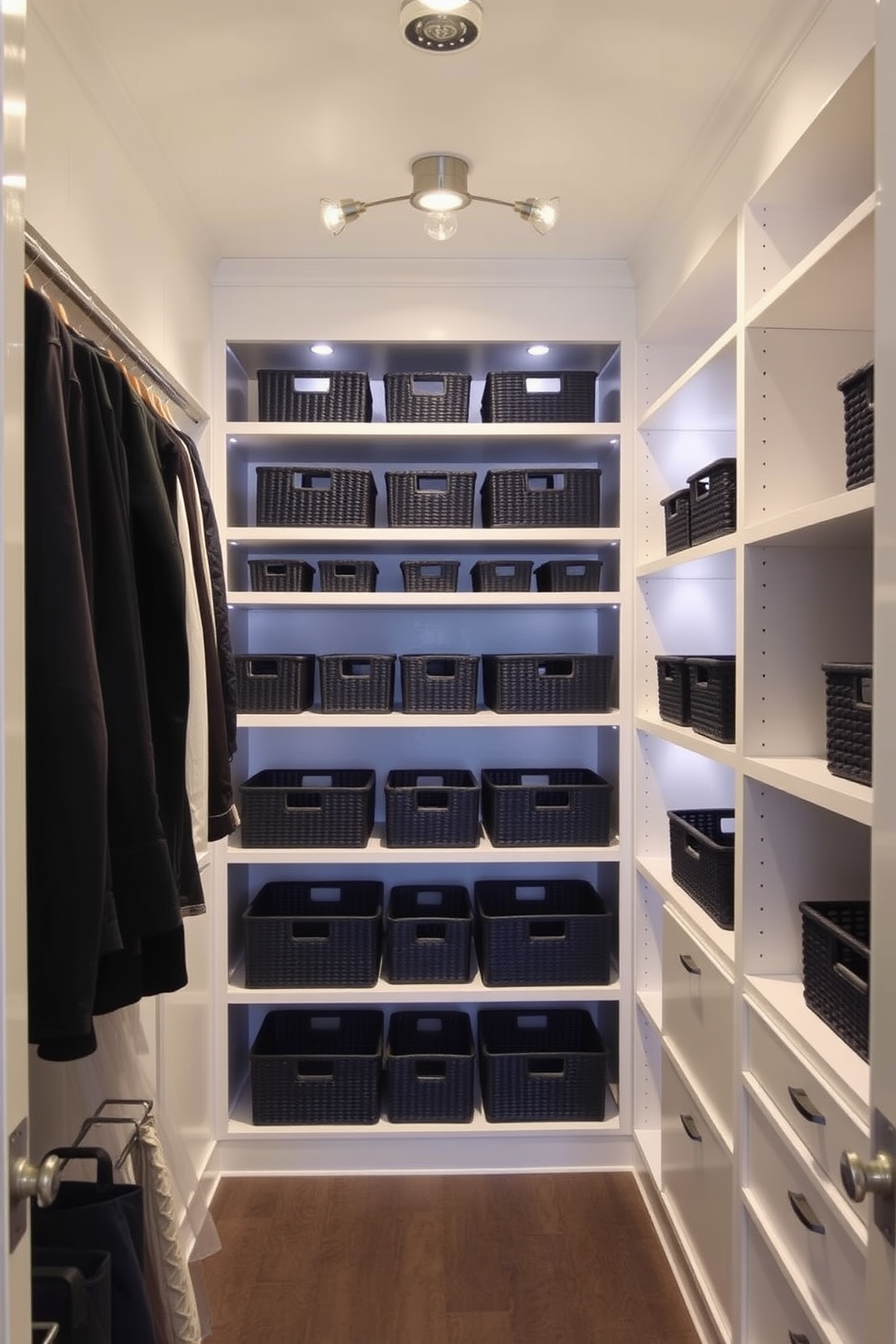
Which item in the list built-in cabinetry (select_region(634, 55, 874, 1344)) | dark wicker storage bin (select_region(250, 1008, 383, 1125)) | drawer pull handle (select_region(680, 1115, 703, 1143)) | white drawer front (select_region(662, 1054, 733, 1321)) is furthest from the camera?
dark wicker storage bin (select_region(250, 1008, 383, 1125))

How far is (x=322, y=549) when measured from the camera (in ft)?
8.95

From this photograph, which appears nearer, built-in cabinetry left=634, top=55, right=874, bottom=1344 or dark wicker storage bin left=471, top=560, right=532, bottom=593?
built-in cabinetry left=634, top=55, right=874, bottom=1344

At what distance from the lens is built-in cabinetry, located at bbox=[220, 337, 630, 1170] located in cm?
247

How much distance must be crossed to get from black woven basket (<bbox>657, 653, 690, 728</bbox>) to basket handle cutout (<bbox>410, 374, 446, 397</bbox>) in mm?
957

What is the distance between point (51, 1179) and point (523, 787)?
181 cm

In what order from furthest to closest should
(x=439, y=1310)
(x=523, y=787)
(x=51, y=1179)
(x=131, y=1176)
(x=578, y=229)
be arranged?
(x=523, y=787) < (x=578, y=229) < (x=439, y=1310) < (x=131, y=1176) < (x=51, y=1179)

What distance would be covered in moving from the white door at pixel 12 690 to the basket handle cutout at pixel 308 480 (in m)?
1.75

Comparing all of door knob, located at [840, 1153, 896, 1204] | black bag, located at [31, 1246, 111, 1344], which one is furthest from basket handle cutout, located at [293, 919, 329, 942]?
door knob, located at [840, 1153, 896, 1204]

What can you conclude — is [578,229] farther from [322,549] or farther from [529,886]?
[529,886]

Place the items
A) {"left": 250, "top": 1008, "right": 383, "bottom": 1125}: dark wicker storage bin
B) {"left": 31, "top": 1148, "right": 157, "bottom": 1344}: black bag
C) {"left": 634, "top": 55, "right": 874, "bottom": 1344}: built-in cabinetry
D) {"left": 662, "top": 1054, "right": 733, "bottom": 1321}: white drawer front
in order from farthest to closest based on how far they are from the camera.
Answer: {"left": 250, "top": 1008, "right": 383, "bottom": 1125}: dark wicker storage bin
{"left": 662, "top": 1054, "right": 733, "bottom": 1321}: white drawer front
{"left": 634, "top": 55, "right": 874, "bottom": 1344}: built-in cabinetry
{"left": 31, "top": 1148, "right": 157, "bottom": 1344}: black bag

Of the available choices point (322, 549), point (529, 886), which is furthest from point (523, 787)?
point (322, 549)

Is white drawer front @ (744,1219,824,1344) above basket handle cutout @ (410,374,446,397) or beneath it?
beneath

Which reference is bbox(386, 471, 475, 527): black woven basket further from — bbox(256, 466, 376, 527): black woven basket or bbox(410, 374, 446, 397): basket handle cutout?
bbox(410, 374, 446, 397): basket handle cutout

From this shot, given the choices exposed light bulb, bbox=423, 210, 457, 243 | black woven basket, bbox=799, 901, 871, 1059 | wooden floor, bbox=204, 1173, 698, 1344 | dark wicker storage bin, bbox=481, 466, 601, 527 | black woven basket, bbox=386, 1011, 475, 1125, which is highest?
exposed light bulb, bbox=423, 210, 457, 243
